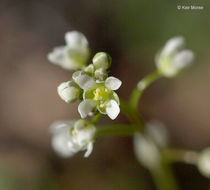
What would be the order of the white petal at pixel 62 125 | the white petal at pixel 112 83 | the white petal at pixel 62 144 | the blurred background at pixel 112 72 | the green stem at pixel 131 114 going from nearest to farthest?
the white petal at pixel 112 83 < the white petal at pixel 62 125 < the green stem at pixel 131 114 < the white petal at pixel 62 144 < the blurred background at pixel 112 72

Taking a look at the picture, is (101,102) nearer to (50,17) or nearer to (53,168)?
(53,168)

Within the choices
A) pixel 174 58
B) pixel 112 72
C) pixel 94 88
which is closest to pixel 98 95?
pixel 94 88

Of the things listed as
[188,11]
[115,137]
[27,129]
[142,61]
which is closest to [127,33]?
[142,61]

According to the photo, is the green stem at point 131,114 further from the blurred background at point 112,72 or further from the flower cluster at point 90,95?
the blurred background at point 112,72

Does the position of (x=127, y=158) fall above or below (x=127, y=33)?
below

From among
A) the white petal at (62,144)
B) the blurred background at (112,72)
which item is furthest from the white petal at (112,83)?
the blurred background at (112,72)

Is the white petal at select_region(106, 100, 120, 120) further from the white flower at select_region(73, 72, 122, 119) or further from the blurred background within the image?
the blurred background

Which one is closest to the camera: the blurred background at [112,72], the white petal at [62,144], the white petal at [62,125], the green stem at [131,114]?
the white petal at [62,125]
